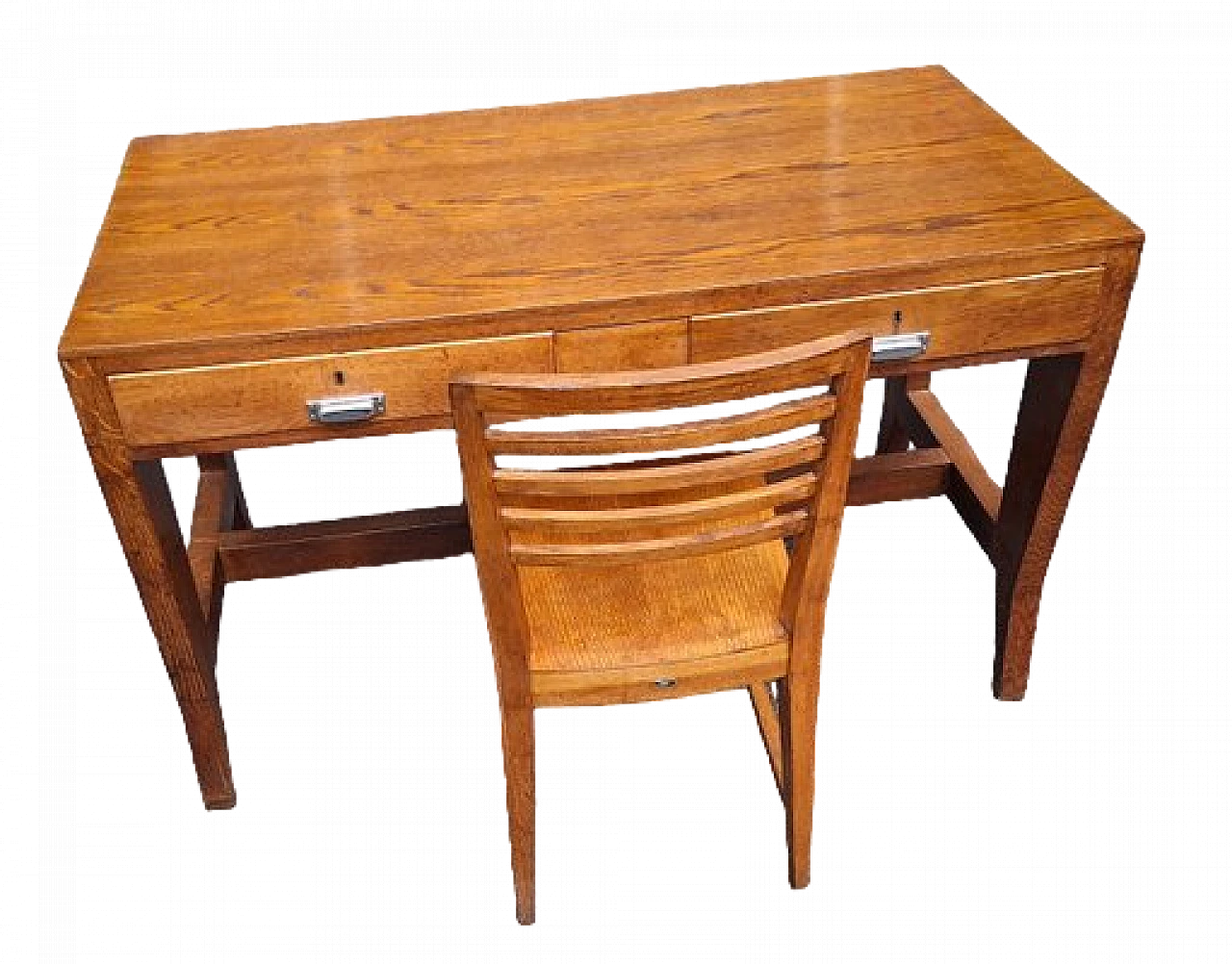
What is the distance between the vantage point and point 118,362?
1990mm

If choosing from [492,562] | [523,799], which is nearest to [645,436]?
[492,562]

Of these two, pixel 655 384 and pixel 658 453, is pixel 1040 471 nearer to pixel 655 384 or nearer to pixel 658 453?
pixel 658 453

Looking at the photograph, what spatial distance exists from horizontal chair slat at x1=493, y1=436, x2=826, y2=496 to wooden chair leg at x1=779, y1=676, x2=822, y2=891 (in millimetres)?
501

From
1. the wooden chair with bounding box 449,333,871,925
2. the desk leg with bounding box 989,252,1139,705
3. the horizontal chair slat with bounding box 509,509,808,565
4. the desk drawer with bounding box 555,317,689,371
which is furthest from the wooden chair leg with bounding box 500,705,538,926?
the desk leg with bounding box 989,252,1139,705

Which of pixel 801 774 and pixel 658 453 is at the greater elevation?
pixel 658 453

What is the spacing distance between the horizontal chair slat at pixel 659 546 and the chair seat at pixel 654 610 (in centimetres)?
17

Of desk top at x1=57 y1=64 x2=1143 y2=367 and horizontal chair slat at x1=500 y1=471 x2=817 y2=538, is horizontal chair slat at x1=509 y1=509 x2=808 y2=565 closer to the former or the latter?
horizontal chair slat at x1=500 y1=471 x2=817 y2=538

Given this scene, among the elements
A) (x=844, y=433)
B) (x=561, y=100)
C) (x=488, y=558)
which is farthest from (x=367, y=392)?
(x=561, y=100)

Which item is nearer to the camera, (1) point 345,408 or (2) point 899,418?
(1) point 345,408

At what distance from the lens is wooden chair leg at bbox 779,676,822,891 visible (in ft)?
7.32

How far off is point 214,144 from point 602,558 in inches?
48.8

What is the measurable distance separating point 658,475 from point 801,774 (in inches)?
30.2

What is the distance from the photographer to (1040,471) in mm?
2496

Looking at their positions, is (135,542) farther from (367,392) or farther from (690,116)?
(690,116)
